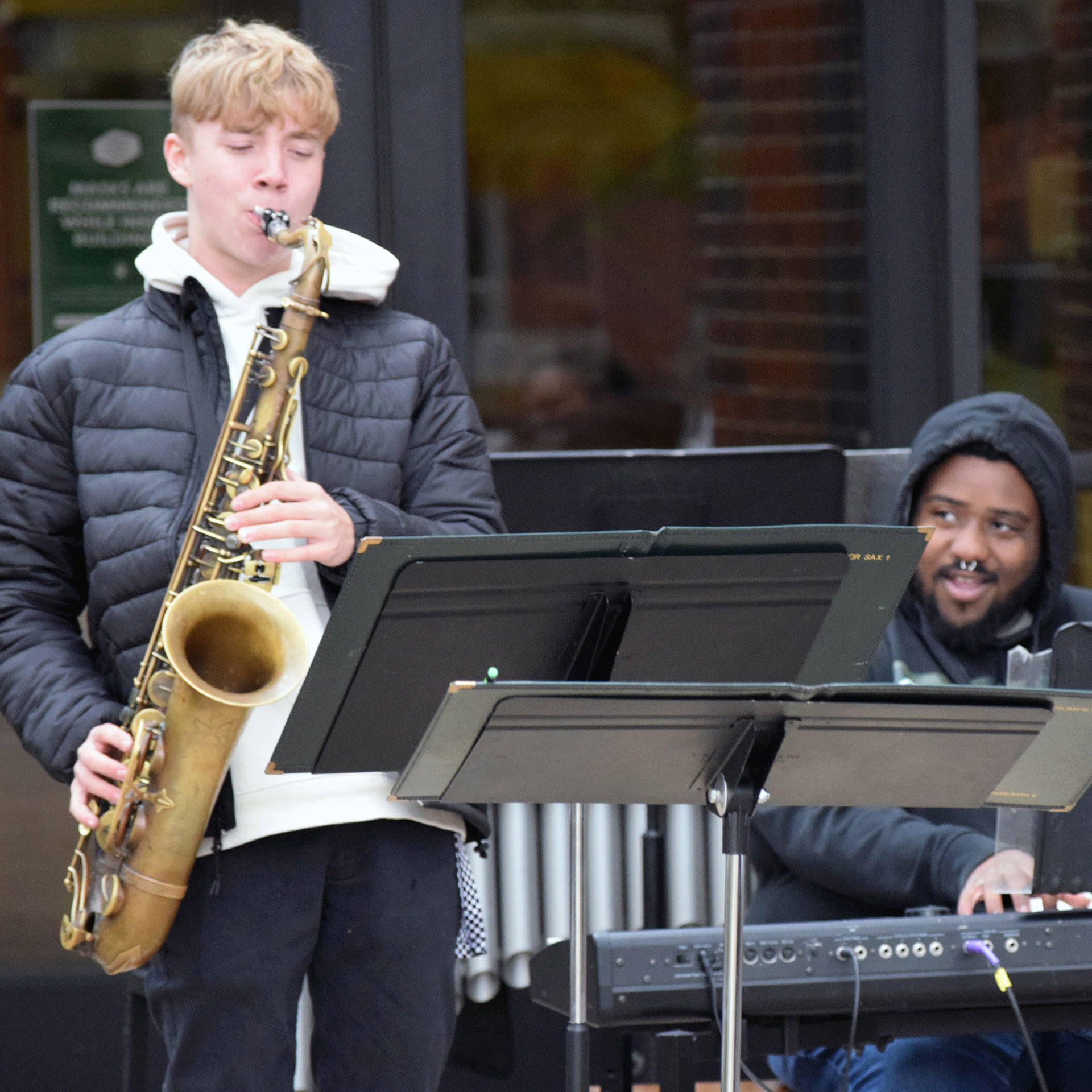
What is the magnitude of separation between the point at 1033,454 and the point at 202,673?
1.63 metres

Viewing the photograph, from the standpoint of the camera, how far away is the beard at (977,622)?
10.3 feet

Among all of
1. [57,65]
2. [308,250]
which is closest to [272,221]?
[308,250]

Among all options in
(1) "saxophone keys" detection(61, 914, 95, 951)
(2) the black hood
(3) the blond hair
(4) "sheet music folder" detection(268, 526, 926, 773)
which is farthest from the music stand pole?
(2) the black hood

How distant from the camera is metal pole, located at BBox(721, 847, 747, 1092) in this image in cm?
207

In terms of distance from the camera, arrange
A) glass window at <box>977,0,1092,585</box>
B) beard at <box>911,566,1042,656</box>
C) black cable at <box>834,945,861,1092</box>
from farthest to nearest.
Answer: glass window at <box>977,0,1092,585</box> → beard at <box>911,566,1042,656</box> → black cable at <box>834,945,861,1092</box>

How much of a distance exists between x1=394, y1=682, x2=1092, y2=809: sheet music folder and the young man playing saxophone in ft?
1.35

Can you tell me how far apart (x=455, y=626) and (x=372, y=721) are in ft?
0.53

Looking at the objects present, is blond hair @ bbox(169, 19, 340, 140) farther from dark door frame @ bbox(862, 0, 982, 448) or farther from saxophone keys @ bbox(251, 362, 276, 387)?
dark door frame @ bbox(862, 0, 982, 448)

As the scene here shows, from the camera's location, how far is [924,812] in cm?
303

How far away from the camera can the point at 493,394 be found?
418 centimetres

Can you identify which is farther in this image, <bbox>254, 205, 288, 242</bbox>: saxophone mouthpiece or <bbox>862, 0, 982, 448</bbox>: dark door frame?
<bbox>862, 0, 982, 448</bbox>: dark door frame

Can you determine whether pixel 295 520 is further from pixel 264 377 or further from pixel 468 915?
pixel 468 915

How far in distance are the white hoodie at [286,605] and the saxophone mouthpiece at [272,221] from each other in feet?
0.31

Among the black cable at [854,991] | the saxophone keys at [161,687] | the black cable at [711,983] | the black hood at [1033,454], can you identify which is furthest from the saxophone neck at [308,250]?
the black hood at [1033,454]
